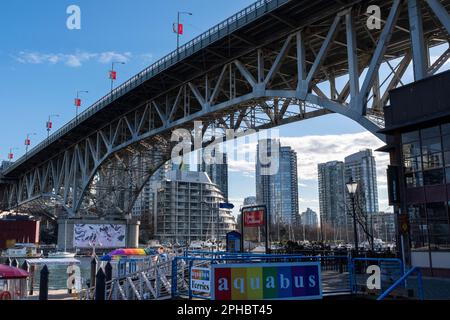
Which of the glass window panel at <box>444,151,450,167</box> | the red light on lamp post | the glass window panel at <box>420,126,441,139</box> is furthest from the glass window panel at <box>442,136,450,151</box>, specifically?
the red light on lamp post

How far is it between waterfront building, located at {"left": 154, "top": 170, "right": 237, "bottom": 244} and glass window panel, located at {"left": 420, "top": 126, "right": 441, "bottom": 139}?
121 meters

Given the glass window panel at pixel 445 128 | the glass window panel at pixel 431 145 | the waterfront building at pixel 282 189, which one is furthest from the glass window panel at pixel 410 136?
the waterfront building at pixel 282 189

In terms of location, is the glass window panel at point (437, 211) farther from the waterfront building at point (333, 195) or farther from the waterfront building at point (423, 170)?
the waterfront building at point (333, 195)

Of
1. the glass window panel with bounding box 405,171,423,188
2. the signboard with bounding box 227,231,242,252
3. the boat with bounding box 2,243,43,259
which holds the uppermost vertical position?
the glass window panel with bounding box 405,171,423,188

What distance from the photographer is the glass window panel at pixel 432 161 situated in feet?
63.8

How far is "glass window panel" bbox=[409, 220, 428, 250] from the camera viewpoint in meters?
19.4

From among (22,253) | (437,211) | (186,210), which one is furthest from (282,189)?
(437,211)

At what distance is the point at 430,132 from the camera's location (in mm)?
19797

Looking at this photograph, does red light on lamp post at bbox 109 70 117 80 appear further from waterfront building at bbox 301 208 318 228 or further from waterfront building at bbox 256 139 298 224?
waterfront building at bbox 301 208 318 228

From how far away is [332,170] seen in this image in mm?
87438
